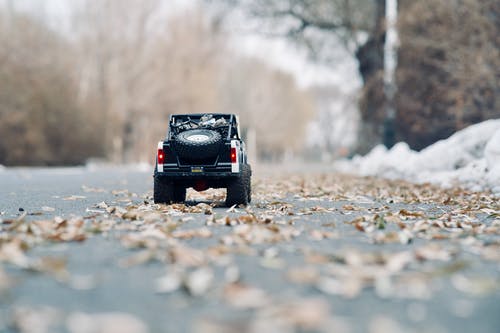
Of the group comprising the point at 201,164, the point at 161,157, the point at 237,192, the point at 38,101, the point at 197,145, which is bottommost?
the point at 237,192

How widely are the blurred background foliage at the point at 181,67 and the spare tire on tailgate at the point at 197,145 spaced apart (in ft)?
41.2

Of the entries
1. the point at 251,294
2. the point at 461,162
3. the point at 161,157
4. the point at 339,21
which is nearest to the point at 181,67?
the point at 339,21

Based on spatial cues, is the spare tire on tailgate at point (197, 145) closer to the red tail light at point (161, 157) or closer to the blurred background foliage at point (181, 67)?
the red tail light at point (161, 157)

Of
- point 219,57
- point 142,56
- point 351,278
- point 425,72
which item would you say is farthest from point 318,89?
point 351,278

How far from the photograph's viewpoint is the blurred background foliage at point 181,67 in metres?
22.3

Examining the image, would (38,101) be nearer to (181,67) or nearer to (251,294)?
(181,67)

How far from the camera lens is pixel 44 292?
4.10m

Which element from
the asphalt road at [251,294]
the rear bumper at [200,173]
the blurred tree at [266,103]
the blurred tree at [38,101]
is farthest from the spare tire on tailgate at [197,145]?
the blurred tree at [266,103]

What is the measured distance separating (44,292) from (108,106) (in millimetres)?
40176

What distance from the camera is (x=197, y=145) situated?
10.2 m

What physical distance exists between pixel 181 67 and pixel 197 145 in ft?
128

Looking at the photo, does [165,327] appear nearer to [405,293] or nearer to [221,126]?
[405,293]

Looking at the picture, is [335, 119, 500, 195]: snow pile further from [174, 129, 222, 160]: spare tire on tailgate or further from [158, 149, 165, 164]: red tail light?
[158, 149, 165, 164]: red tail light

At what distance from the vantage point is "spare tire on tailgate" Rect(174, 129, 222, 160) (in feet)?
33.4
